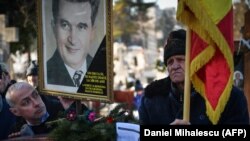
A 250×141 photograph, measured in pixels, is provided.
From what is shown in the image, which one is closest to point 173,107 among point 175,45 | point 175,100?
point 175,100

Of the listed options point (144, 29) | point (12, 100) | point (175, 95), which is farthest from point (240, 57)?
point (144, 29)

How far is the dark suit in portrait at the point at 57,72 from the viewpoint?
3.59 m

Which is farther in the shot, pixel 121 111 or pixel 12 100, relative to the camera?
pixel 12 100

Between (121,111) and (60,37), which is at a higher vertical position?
Result: (60,37)

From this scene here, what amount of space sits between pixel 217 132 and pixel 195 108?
76 centimetres

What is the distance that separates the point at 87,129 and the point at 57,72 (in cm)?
80

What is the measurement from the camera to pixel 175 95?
11.7 ft

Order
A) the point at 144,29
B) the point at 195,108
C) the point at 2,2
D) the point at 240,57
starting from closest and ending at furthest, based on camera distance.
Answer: the point at 195,108, the point at 240,57, the point at 2,2, the point at 144,29

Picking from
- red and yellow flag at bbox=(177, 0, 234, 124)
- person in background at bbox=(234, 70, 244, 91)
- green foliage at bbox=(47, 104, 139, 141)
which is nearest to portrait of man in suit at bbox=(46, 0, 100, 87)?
green foliage at bbox=(47, 104, 139, 141)

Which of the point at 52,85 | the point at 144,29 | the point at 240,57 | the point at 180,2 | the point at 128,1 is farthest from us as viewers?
the point at 144,29

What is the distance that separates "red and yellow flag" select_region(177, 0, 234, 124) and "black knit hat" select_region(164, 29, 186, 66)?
0.51 meters

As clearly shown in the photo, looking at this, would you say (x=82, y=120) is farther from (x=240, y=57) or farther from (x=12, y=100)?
(x=240, y=57)

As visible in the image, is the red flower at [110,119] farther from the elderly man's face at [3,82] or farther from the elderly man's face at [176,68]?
the elderly man's face at [3,82]

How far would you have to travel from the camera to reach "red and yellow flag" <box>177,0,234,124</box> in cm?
281
